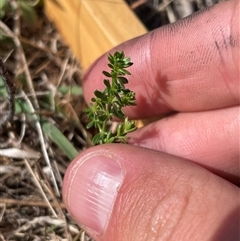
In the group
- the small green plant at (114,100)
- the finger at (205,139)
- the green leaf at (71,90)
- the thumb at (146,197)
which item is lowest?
the finger at (205,139)

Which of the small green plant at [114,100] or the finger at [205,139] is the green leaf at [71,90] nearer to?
the finger at [205,139]

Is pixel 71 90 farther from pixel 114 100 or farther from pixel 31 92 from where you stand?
pixel 114 100

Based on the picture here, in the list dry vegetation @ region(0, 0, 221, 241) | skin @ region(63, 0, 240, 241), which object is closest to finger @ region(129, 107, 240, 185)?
skin @ region(63, 0, 240, 241)

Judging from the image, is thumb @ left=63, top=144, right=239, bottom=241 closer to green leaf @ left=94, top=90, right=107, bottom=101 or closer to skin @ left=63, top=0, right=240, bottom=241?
skin @ left=63, top=0, right=240, bottom=241

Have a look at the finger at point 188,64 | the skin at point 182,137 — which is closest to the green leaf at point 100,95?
the skin at point 182,137

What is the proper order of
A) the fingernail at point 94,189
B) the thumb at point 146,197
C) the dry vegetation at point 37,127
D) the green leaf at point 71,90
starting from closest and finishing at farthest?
the thumb at point 146,197
the fingernail at point 94,189
the dry vegetation at point 37,127
the green leaf at point 71,90

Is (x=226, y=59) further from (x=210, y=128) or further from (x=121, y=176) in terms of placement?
(x=121, y=176)
